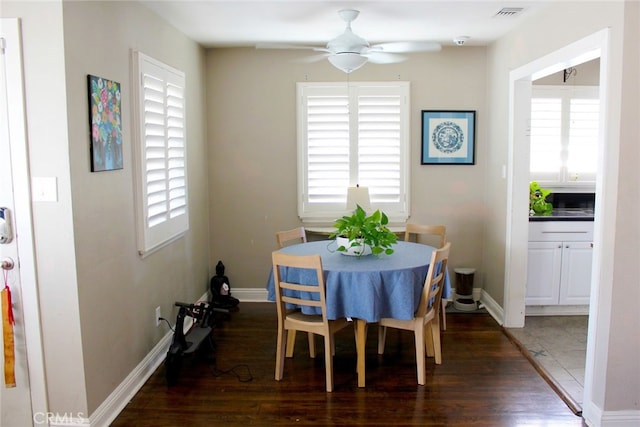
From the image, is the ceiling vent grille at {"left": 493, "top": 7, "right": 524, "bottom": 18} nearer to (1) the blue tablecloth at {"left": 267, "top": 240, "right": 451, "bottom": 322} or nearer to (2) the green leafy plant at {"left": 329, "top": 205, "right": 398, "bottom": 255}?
(2) the green leafy plant at {"left": 329, "top": 205, "right": 398, "bottom": 255}

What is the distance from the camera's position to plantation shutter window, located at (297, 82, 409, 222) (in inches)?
197

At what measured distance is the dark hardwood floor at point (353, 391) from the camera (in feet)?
9.75

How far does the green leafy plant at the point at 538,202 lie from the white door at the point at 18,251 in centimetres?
401

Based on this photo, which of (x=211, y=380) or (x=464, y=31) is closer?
(x=211, y=380)

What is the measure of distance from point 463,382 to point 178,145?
2755mm

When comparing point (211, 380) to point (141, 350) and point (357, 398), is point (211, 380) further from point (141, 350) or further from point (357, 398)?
point (357, 398)

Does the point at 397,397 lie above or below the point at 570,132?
below

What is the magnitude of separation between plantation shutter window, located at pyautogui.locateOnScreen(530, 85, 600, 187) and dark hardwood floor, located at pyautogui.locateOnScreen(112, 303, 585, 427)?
6.12ft

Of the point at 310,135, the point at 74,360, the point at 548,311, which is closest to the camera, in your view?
the point at 74,360

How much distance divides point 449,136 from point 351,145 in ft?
3.16

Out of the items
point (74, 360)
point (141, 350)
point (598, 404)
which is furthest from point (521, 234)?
point (74, 360)

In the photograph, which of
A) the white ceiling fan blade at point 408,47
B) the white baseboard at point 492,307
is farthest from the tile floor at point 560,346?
the white ceiling fan blade at point 408,47

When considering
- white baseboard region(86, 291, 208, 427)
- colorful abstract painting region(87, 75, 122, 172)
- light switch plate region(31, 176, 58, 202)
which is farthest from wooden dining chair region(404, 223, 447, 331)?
light switch plate region(31, 176, 58, 202)

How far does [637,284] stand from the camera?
2727 mm
